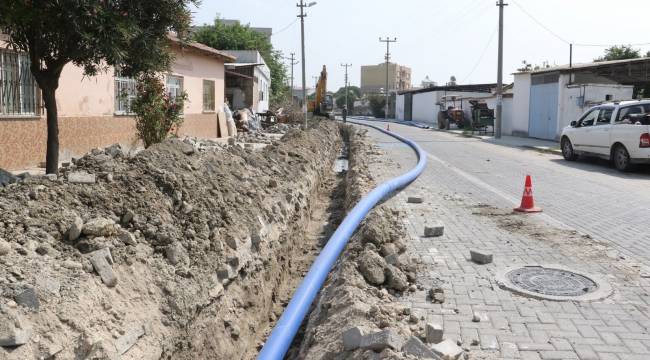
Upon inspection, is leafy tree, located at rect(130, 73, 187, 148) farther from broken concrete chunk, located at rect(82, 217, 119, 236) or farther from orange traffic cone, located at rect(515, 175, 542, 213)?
broken concrete chunk, located at rect(82, 217, 119, 236)

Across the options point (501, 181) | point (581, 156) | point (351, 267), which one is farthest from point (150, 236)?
point (581, 156)

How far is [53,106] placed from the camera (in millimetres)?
8250

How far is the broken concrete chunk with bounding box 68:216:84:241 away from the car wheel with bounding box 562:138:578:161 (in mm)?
16168

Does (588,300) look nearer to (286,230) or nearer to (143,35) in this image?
(286,230)

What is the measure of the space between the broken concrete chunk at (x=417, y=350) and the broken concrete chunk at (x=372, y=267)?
1651mm

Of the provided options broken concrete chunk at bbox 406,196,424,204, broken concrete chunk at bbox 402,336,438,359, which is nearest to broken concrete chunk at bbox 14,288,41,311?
broken concrete chunk at bbox 402,336,438,359

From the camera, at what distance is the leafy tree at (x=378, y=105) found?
74750 mm

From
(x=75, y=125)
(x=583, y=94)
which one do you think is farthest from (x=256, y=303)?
(x=583, y=94)

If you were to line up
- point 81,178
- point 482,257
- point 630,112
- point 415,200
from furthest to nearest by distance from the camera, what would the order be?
point 630,112
point 415,200
point 482,257
point 81,178

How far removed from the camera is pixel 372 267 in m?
5.07

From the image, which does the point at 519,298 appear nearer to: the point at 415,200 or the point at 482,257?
the point at 482,257

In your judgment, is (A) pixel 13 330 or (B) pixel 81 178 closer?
(A) pixel 13 330

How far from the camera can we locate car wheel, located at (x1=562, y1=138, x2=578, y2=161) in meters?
17.6

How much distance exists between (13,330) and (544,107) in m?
27.9
